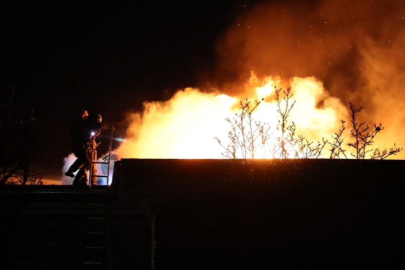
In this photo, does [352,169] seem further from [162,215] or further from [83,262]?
[83,262]

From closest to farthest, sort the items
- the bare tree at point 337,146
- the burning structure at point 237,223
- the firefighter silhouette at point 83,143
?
the burning structure at point 237,223 < the firefighter silhouette at point 83,143 < the bare tree at point 337,146

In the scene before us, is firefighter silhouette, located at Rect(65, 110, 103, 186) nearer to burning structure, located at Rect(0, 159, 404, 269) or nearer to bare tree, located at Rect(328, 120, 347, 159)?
burning structure, located at Rect(0, 159, 404, 269)

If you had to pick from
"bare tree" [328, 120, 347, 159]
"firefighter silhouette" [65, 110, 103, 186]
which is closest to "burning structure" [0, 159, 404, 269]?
"firefighter silhouette" [65, 110, 103, 186]

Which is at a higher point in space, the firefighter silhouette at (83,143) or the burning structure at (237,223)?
the firefighter silhouette at (83,143)

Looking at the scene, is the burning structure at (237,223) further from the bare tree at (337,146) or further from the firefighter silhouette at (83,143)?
the bare tree at (337,146)

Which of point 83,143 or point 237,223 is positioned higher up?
point 83,143

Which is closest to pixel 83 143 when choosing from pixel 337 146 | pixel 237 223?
pixel 237 223

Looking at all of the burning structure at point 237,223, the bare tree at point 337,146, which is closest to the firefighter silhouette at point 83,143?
the burning structure at point 237,223

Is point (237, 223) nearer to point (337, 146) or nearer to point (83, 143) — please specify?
point (83, 143)

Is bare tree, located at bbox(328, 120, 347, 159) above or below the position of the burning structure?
above

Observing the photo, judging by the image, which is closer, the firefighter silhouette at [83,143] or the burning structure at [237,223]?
the burning structure at [237,223]

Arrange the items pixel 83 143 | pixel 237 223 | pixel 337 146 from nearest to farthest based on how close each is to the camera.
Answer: pixel 237 223 < pixel 83 143 < pixel 337 146

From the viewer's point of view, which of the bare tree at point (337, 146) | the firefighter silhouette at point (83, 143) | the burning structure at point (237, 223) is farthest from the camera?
the bare tree at point (337, 146)

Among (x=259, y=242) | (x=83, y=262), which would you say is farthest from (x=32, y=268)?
(x=259, y=242)
